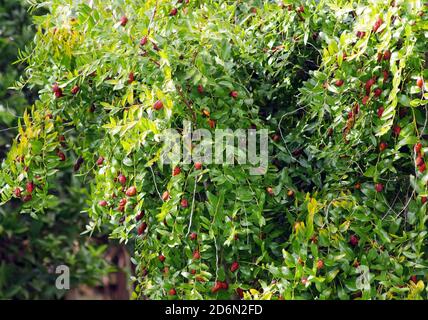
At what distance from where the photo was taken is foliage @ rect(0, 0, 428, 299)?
172 cm

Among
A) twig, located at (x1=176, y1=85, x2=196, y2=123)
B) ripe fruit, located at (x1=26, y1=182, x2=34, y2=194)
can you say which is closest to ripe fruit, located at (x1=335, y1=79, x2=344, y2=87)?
twig, located at (x1=176, y1=85, x2=196, y2=123)

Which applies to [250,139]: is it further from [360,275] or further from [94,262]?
[94,262]

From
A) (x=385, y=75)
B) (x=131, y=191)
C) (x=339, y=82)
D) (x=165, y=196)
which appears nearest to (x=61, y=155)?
(x=131, y=191)

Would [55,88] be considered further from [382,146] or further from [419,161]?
[419,161]

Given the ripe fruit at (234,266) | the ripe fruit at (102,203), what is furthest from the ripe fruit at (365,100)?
the ripe fruit at (102,203)

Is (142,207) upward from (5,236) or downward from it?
upward

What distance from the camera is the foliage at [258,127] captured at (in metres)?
1.72

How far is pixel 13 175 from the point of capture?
2.17 metres

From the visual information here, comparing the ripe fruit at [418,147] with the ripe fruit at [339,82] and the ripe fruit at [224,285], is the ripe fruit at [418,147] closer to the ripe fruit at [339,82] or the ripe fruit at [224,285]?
the ripe fruit at [339,82]

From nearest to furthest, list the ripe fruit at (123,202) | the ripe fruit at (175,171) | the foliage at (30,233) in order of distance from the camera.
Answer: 1. the ripe fruit at (175,171)
2. the ripe fruit at (123,202)
3. the foliage at (30,233)
